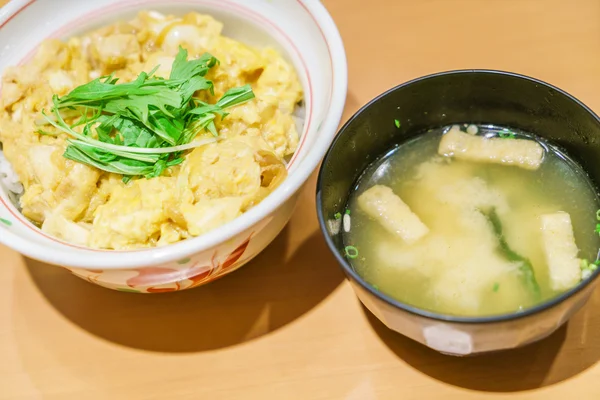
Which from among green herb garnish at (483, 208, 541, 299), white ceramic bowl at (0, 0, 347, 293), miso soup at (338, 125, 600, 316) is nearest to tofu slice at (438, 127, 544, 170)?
miso soup at (338, 125, 600, 316)

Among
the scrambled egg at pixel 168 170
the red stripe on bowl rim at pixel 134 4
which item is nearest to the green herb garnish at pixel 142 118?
the scrambled egg at pixel 168 170

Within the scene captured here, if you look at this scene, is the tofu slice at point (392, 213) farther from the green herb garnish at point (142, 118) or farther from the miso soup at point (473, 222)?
the green herb garnish at point (142, 118)

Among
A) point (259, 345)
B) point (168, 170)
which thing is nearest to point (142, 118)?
point (168, 170)

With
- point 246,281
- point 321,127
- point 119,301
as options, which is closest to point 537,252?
point 321,127

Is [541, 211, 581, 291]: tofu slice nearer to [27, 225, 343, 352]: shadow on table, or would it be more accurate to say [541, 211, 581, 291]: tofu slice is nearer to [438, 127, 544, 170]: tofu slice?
[438, 127, 544, 170]: tofu slice

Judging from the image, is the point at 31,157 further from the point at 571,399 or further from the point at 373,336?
the point at 571,399

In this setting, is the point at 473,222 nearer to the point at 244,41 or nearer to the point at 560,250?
the point at 560,250
